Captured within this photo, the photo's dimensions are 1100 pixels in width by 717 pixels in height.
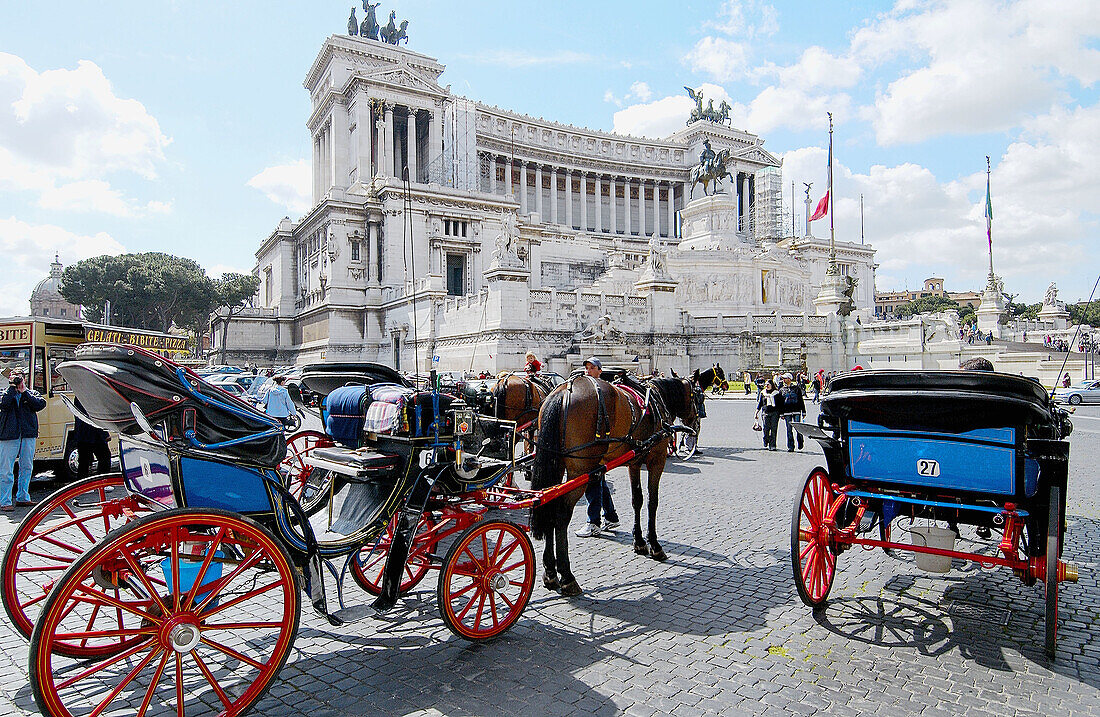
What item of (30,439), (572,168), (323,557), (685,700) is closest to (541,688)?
(685,700)

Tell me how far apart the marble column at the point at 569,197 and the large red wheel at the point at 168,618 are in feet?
237

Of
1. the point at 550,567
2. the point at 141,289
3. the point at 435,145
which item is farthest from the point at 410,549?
the point at 435,145

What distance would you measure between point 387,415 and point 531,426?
426 centimetres

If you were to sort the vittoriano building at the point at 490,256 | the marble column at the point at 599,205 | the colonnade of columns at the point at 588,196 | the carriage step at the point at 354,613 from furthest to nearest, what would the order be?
the marble column at the point at 599,205 < the colonnade of columns at the point at 588,196 < the vittoriano building at the point at 490,256 < the carriage step at the point at 354,613

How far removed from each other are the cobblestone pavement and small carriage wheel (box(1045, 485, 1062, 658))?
0.75 ft

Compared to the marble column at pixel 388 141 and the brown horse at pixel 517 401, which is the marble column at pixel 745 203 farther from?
the brown horse at pixel 517 401

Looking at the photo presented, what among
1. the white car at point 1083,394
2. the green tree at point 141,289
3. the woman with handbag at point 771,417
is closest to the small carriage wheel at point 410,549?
the woman with handbag at point 771,417

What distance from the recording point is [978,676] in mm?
4004

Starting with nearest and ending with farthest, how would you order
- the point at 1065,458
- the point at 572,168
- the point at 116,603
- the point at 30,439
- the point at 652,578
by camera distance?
1. the point at 116,603
2. the point at 1065,458
3. the point at 652,578
4. the point at 30,439
5. the point at 572,168

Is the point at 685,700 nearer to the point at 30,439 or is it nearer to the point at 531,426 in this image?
the point at 531,426

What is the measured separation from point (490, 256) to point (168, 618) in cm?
4296

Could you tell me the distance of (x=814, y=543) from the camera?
198 inches

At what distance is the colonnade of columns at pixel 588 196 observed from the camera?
71688 millimetres

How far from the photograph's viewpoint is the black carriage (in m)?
3.19
